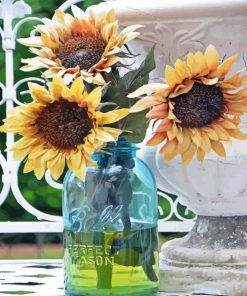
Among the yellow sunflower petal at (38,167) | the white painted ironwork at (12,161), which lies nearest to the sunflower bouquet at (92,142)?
the yellow sunflower petal at (38,167)

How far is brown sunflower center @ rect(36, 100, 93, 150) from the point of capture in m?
0.92

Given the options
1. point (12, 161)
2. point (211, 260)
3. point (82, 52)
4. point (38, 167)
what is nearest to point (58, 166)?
point (38, 167)

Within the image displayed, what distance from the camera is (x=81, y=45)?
97cm

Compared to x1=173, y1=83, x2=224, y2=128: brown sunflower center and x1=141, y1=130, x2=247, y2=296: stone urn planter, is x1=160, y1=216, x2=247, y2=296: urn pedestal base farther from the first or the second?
x1=173, y1=83, x2=224, y2=128: brown sunflower center

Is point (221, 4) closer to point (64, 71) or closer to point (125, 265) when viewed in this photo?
point (64, 71)

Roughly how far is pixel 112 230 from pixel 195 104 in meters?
0.18

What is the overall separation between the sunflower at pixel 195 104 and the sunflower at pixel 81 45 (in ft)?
0.18

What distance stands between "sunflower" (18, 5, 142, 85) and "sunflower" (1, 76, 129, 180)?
25mm

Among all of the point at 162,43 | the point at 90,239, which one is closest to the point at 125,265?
the point at 90,239

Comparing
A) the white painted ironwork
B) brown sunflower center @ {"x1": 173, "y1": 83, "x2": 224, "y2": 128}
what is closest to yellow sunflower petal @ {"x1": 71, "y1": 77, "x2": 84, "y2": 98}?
brown sunflower center @ {"x1": 173, "y1": 83, "x2": 224, "y2": 128}

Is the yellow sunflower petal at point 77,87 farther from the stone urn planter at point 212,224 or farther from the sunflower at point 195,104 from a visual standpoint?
the stone urn planter at point 212,224

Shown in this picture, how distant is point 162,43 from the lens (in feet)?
3.54

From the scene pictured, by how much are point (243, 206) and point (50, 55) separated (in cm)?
31

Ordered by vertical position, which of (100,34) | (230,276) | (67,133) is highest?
(100,34)
